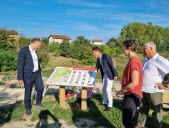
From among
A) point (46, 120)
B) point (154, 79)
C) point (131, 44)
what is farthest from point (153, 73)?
point (46, 120)

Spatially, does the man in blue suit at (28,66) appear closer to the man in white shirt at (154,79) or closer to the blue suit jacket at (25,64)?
the blue suit jacket at (25,64)

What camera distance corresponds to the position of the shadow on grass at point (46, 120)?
17.5 feet

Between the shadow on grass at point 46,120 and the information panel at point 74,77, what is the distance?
828 millimetres

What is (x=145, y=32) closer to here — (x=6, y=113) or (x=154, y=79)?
(x=6, y=113)

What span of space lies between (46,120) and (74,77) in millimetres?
1573

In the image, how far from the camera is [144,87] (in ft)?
14.8

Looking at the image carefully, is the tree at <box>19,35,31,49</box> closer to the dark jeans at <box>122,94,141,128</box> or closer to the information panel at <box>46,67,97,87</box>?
the information panel at <box>46,67,97,87</box>

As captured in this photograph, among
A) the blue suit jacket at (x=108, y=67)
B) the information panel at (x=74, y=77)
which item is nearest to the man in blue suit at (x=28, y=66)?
the information panel at (x=74, y=77)

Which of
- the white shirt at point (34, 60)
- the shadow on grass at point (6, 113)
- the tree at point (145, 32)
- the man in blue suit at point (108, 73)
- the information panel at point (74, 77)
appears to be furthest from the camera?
the tree at point (145, 32)

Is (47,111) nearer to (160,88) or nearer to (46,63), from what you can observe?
Answer: (160,88)

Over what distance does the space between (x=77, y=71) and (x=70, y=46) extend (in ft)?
109

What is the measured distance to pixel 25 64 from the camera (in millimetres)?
5785

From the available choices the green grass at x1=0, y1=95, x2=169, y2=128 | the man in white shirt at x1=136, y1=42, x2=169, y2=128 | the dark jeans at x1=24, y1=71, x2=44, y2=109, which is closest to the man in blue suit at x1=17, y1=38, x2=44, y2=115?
the dark jeans at x1=24, y1=71, x2=44, y2=109

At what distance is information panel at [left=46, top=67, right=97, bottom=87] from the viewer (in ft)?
21.2
